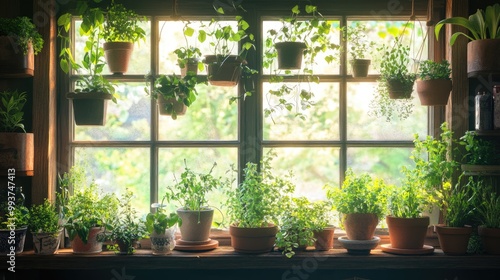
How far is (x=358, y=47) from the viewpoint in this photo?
12.0ft

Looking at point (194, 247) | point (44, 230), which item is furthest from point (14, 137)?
point (194, 247)

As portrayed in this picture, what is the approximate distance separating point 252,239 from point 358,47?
1.42m

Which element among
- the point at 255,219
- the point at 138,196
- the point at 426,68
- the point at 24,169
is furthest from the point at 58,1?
the point at 426,68

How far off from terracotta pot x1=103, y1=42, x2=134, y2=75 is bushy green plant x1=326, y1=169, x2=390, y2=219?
1517mm

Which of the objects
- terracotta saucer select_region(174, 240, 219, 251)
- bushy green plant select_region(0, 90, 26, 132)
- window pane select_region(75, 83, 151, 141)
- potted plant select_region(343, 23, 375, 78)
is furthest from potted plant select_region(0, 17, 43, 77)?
potted plant select_region(343, 23, 375, 78)

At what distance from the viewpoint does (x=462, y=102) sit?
3580mm

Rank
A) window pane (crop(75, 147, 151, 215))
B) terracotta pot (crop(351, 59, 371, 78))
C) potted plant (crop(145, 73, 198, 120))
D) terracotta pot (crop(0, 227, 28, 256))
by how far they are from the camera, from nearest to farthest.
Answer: terracotta pot (crop(0, 227, 28, 256)) < potted plant (crop(145, 73, 198, 120)) < terracotta pot (crop(351, 59, 371, 78)) < window pane (crop(75, 147, 151, 215))

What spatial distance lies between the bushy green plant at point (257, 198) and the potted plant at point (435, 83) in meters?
0.99

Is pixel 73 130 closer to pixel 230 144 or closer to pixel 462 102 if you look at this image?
pixel 230 144

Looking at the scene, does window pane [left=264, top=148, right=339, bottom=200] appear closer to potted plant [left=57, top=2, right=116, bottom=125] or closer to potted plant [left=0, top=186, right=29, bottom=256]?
potted plant [left=57, top=2, right=116, bottom=125]

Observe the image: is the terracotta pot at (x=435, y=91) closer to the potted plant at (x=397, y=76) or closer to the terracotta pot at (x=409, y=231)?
the potted plant at (x=397, y=76)

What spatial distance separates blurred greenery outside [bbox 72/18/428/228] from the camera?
12.3 ft

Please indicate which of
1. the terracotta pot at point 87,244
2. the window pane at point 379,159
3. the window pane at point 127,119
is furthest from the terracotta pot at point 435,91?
the terracotta pot at point 87,244

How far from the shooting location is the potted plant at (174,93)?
344 cm
